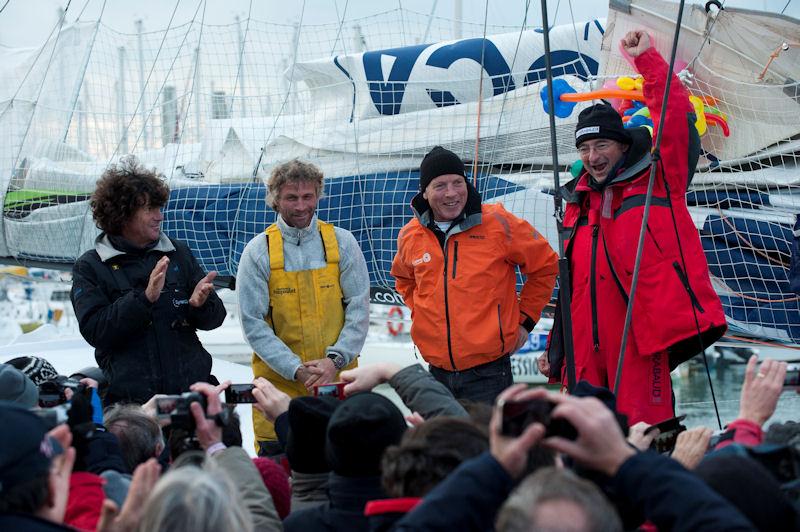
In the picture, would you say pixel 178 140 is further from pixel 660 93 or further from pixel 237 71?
pixel 660 93

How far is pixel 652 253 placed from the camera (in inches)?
148

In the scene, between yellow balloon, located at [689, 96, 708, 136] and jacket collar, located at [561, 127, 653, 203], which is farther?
yellow balloon, located at [689, 96, 708, 136]

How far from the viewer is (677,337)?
3699 mm

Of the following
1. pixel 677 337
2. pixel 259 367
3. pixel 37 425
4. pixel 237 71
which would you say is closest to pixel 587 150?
pixel 677 337

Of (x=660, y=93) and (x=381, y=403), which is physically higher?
(x=660, y=93)

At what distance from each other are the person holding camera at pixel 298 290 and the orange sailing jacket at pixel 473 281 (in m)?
0.26

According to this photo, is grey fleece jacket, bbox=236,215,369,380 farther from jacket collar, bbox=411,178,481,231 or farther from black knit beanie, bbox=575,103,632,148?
black knit beanie, bbox=575,103,632,148

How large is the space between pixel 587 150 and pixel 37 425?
2.47m

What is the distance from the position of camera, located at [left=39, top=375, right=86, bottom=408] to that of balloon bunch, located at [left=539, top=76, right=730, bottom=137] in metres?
2.67

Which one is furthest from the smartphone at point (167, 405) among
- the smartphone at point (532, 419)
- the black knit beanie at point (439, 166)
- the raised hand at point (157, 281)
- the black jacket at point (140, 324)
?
the black knit beanie at point (439, 166)

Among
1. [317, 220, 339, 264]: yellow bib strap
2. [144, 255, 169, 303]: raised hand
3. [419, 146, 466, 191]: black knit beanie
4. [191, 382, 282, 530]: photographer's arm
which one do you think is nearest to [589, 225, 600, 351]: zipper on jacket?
[419, 146, 466, 191]: black knit beanie

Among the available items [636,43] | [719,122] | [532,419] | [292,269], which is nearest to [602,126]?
[636,43]

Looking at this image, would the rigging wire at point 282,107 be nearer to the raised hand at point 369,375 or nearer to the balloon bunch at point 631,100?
the balloon bunch at point 631,100

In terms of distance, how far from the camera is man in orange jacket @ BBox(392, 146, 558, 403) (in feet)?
13.1
